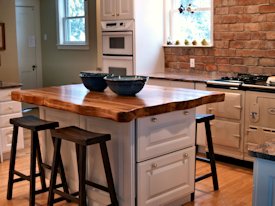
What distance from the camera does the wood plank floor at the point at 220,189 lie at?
3.54 m

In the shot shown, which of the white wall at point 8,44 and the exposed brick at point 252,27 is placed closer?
the exposed brick at point 252,27

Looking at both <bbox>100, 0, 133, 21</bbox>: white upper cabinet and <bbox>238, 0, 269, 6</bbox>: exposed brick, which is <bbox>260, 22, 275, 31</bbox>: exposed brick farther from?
<bbox>100, 0, 133, 21</bbox>: white upper cabinet

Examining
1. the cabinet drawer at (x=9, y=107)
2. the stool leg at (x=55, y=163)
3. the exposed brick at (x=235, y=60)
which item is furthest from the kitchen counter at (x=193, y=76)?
the stool leg at (x=55, y=163)

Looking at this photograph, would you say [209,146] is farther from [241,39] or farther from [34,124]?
[241,39]

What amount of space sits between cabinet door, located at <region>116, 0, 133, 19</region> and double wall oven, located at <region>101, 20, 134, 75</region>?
0.07 meters

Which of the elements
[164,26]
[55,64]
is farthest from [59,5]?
[164,26]

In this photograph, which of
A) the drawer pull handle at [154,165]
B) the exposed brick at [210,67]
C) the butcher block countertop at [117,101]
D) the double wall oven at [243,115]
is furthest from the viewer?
the exposed brick at [210,67]

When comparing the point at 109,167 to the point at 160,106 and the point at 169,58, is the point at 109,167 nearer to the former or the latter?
the point at 160,106

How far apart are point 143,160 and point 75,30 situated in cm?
494

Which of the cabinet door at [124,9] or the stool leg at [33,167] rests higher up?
the cabinet door at [124,9]

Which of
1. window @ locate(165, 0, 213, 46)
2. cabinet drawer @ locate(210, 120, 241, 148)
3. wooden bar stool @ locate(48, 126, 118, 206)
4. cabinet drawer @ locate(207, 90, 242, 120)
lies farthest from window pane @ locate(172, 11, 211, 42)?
wooden bar stool @ locate(48, 126, 118, 206)

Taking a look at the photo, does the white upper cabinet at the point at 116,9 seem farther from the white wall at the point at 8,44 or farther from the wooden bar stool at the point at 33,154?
the wooden bar stool at the point at 33,154

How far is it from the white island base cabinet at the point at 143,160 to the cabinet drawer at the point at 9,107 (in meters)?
1.27

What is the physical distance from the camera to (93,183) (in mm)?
3146
